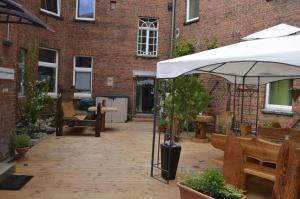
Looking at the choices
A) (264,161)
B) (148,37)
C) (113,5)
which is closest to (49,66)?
(113,5)

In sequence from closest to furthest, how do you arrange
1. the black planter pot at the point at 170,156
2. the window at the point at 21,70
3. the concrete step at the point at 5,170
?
the concrete step at the point at 5,170, the black planter pot at the point at 170,156, the window at the point at 21,70

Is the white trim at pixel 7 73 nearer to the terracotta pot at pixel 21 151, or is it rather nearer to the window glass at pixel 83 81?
the terracotta pot at pixel 21 151

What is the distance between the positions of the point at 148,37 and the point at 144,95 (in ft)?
8.47

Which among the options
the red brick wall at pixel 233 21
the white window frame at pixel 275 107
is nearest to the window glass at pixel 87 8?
the red brick wall at pixel 233 21

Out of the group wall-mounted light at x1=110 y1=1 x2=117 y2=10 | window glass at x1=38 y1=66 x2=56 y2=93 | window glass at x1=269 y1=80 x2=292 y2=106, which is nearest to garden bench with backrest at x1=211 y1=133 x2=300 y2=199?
window glass at x1=269 y1=80 x2=292 y2=106

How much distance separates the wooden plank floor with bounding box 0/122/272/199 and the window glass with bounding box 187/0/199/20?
19.2 ft

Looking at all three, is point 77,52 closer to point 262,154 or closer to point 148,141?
point 148,141

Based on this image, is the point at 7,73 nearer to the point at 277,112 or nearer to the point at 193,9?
the point at 277,112

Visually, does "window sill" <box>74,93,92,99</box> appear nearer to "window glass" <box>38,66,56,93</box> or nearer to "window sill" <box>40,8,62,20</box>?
"window glass" <box>38,66,56,93</box>

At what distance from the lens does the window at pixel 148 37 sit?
1606 centimetres

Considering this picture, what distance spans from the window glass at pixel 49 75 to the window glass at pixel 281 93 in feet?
25.5

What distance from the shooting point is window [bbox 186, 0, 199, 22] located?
14.2 metres

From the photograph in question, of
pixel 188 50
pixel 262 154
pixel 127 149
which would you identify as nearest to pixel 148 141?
pixel 127 149

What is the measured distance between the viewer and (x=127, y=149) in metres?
9.00
